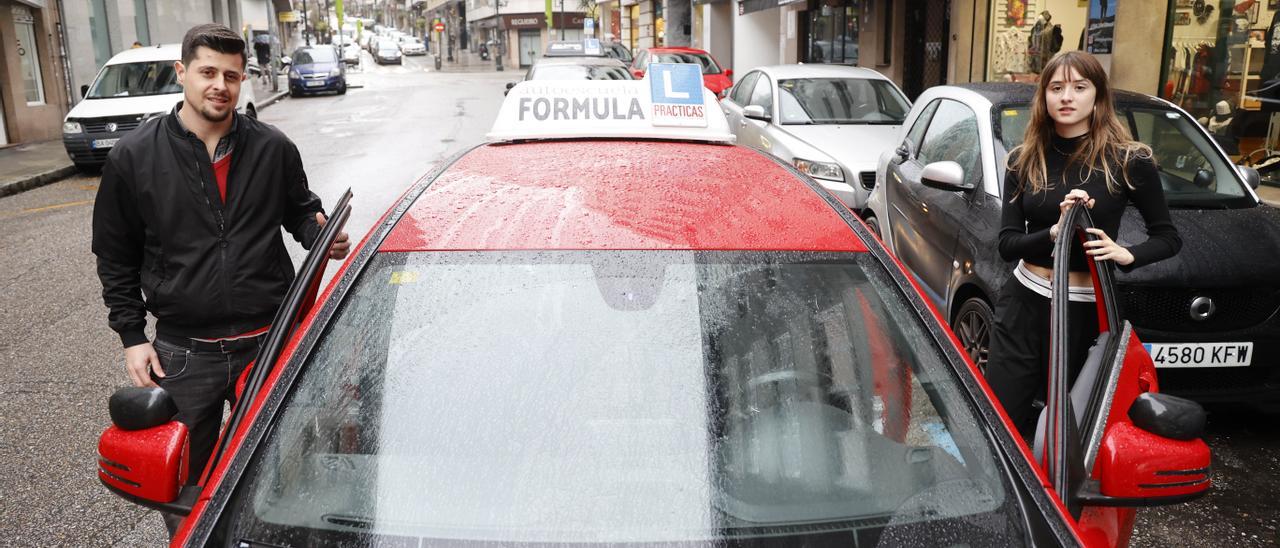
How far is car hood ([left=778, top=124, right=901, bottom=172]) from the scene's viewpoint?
337 inches

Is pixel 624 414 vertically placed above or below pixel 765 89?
below

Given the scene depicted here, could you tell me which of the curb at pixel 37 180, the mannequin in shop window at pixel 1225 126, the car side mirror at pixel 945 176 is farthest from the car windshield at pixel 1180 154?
the curb at pixel 37 180

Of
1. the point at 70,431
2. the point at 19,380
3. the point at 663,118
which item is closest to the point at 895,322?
the point at 663,118

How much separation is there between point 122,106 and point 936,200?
514 inches

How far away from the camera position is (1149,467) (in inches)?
78.0

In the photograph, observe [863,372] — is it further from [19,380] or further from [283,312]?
[19,380]

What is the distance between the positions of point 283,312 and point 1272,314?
4.09 m

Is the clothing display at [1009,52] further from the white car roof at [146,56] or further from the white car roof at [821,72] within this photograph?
the white car roof at [146,56]

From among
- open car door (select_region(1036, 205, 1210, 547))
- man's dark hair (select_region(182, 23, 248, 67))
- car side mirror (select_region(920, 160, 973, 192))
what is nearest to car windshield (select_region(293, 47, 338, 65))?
car side mirror (select_region(920, 160, 973, 192))

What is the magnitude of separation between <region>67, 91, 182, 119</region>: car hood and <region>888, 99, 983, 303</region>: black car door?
1139 centimetres

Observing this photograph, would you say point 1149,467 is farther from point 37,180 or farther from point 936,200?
point 37,180

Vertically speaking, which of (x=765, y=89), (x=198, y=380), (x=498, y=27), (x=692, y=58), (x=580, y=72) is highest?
(x=498, y=27)

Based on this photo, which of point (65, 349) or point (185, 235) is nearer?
point (185, 235)

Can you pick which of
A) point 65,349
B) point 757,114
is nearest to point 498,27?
point 757,114
